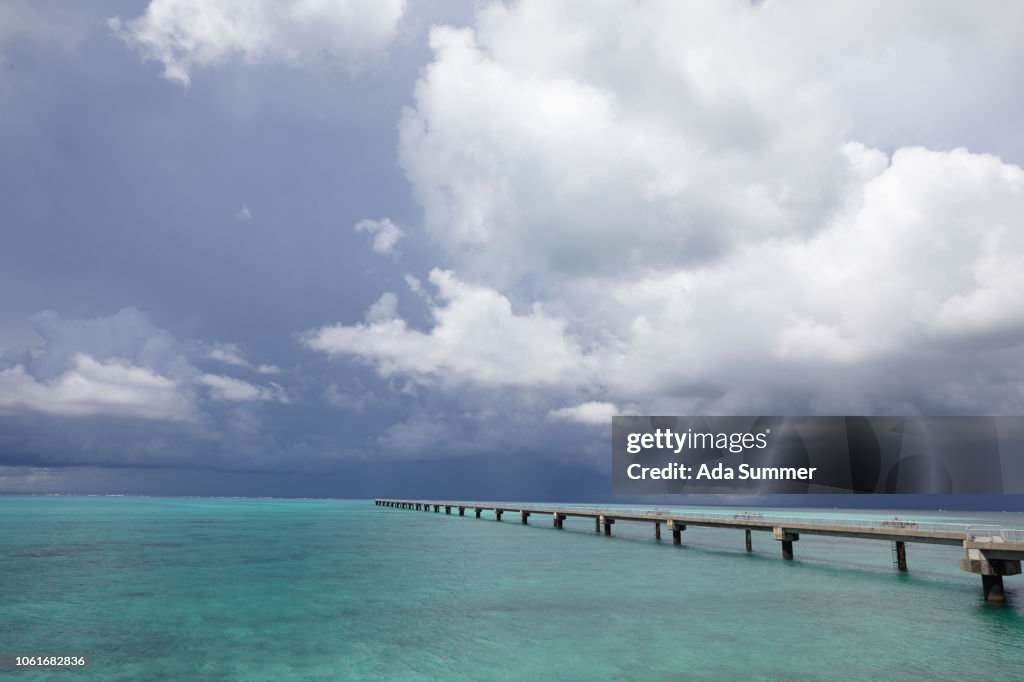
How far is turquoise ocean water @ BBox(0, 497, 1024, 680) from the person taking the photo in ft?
72.7

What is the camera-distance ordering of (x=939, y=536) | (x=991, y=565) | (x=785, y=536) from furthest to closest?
(x=785, y=536) < (x=939, y=536) < (x=991, y=565)

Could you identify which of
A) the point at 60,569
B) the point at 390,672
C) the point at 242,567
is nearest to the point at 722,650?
the point at 390,672

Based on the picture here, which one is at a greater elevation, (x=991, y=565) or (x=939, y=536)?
(x=939, y=536)

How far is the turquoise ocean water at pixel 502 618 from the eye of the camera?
22172 mm

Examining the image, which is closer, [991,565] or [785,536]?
[991,565]

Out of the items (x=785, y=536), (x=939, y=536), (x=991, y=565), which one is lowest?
(x=785, y=536)

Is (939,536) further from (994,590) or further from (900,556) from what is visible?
(900,556)

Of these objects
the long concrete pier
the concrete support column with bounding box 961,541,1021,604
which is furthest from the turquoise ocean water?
the long concrete pier

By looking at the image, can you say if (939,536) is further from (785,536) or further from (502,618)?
(502,618)

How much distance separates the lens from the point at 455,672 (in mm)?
21859

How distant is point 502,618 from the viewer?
30328 mm

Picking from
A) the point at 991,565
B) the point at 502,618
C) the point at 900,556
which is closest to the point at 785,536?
the point at 900,556

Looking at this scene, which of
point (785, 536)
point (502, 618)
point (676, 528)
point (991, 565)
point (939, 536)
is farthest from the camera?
point (676, 528)

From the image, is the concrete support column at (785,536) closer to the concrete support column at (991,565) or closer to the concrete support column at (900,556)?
the concrete support column at (900,556)
